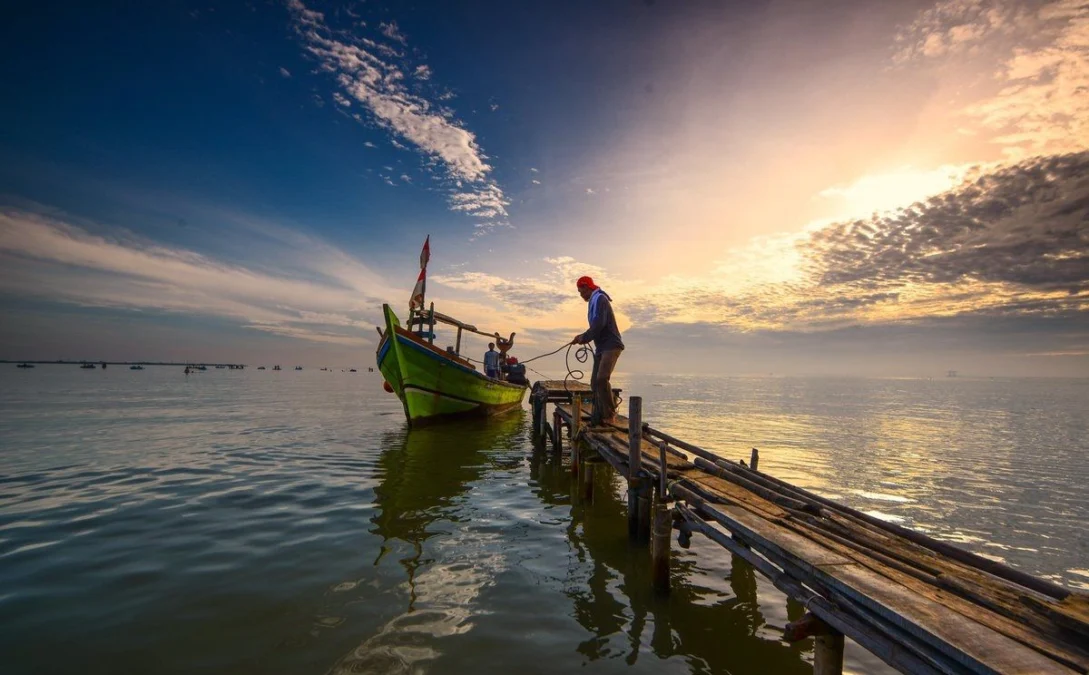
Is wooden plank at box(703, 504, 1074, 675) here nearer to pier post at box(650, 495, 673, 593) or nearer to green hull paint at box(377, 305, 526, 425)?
pier post at box(650, 495, 673, 593)

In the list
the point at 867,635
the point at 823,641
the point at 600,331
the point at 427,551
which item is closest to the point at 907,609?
the point at 867,635

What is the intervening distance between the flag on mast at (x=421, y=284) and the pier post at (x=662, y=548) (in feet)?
64.2

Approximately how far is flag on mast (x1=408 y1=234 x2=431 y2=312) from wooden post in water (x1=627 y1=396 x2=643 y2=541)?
17.9 metres

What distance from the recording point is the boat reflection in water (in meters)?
4.93

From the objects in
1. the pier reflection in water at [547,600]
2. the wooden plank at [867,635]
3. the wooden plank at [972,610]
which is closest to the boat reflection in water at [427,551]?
the pier reflection in water at [547,600]

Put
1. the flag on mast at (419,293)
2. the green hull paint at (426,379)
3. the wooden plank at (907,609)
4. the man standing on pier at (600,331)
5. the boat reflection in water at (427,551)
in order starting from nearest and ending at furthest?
the wooden plank at (907,609)
the boat reflection in water at (427,551)
the man standing on pier at (600,331)
the green hull paint at (426,379)
the flag on mast at (419,293)

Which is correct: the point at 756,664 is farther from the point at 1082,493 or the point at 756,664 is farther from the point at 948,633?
the point at 1082,493

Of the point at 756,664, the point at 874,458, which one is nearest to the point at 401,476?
the point at 756,664

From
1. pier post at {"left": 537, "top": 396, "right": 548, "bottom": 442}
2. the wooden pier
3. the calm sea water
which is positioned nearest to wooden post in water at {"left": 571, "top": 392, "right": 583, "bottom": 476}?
the calm sea water

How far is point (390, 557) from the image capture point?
24.2 ft

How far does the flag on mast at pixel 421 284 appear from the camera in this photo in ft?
77.5

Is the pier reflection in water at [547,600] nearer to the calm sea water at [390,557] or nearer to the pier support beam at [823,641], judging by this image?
the calm sea water at [390,557]

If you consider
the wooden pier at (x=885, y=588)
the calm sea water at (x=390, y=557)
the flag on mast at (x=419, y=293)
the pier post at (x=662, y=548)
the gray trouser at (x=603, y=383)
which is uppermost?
the flag on mast at (x=419, y=293)

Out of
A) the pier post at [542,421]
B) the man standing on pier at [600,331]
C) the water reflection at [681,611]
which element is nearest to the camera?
the water reflection at [681,611]
